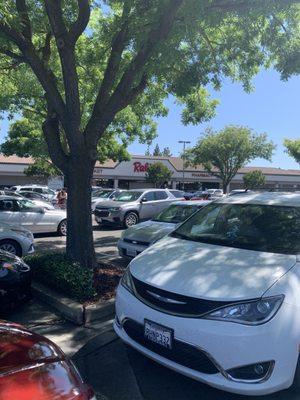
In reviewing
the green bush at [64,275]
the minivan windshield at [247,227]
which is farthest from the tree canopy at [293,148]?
the minivan windshield at [247,227]

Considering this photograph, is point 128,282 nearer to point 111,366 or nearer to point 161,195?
point 111,366

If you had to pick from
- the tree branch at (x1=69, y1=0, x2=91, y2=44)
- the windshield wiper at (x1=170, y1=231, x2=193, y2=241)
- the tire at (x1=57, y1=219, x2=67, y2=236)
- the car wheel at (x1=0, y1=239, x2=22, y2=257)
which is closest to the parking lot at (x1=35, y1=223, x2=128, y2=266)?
the tire at (x1=57, y1=219, x2=67, y2=236)

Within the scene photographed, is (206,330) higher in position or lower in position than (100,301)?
higher

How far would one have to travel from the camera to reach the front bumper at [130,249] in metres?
8.73

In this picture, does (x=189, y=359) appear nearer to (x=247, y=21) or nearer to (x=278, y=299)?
(x=278, y=299)

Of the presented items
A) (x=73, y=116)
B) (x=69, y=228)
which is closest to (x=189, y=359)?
(x=69, y=228)

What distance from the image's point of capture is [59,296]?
606 centimetres

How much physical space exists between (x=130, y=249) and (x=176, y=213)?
1.62m

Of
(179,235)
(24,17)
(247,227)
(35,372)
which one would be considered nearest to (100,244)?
(24,17)

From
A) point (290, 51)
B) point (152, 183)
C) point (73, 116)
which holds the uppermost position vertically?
point (290, 51)

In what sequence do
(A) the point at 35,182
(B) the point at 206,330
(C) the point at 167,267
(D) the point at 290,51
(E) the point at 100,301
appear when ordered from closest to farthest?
(B) the point at 206,330 < (C) the point at 167,267 < (E) the point at 100,301 < (D) the point at 290,51 < (A) the point at 35,182

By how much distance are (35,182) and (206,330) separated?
1788 inches

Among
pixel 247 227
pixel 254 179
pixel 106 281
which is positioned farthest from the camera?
pixel 254 179

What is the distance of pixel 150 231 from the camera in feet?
29.3
